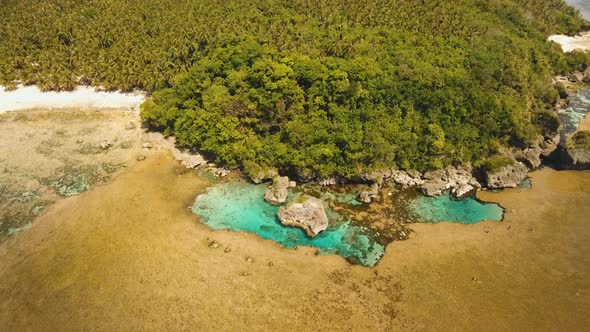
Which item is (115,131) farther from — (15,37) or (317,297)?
(317,297)

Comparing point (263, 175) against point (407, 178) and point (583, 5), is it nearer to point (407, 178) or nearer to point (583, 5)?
point (407, 178)

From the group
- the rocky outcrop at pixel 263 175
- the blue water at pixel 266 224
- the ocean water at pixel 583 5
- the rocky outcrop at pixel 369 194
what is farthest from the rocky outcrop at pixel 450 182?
the ocean water at pixel 583 5

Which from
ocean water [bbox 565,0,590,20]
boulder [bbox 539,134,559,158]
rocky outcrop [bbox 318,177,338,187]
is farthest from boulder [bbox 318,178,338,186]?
ocean water [bbox 565,0,590,20]

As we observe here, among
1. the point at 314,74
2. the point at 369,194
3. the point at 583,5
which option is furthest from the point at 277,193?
the point at 583,5

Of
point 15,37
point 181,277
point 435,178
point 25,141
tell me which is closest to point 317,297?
point 181,277

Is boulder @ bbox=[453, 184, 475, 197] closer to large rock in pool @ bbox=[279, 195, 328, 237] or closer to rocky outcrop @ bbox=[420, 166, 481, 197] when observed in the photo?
rocky outcrop @ bbox=[420, 166, 481, 197]
